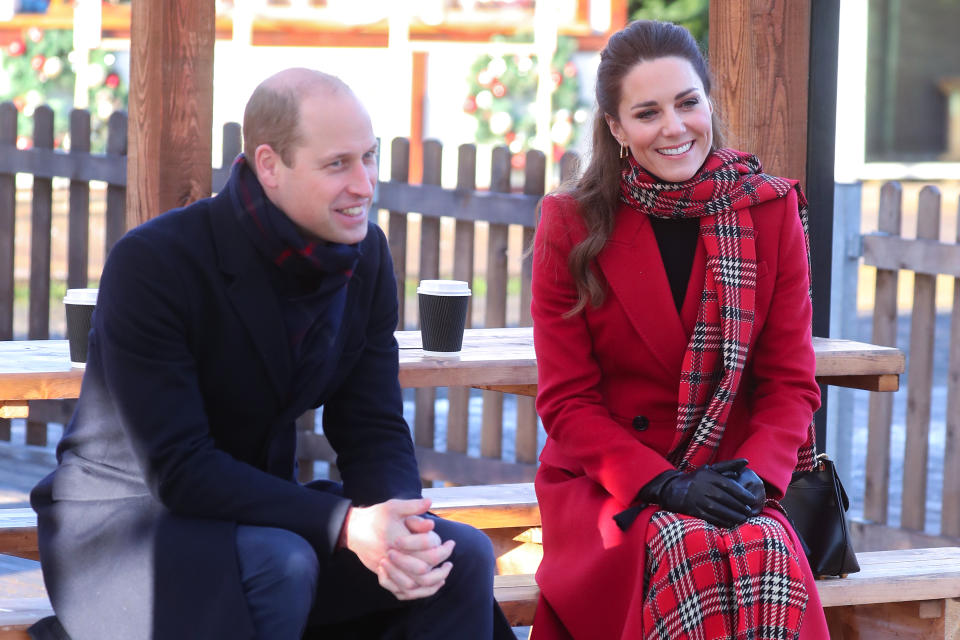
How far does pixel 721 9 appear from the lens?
3734 millimetres

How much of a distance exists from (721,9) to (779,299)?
1.19 meters

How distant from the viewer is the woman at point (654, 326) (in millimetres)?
2775

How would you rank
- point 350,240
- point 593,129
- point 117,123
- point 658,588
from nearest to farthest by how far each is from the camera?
point 350,240 < point 658,588 < point 593,129 < point 117,123

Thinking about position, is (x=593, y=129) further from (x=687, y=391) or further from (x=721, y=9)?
(x=721, y=9)

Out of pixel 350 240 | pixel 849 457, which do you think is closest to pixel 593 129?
pixel 350 240

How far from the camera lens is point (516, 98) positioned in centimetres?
1277

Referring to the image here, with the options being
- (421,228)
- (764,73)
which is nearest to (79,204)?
→ (421,228)

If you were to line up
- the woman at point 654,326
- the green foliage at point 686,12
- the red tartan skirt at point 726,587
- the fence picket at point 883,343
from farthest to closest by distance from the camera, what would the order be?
the green foliage at point 686,12 → the fence picket at point 883,343 → the woman at point 654,326 → the red tartan skirt at point 726,587

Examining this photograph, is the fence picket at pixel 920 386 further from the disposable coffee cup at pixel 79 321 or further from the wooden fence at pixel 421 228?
the disposable coffee cup at pixel 79 321

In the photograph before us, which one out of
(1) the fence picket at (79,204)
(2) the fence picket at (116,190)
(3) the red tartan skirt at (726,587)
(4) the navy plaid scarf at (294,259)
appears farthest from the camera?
(1) the fence picket at (79,204)

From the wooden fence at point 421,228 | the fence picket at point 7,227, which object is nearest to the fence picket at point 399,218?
the wooden fence at point 421,228

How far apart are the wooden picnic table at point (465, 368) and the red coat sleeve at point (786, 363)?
1.43 ft

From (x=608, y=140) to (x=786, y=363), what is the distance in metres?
0.64

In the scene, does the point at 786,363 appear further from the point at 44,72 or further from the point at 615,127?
the point at 44,72
